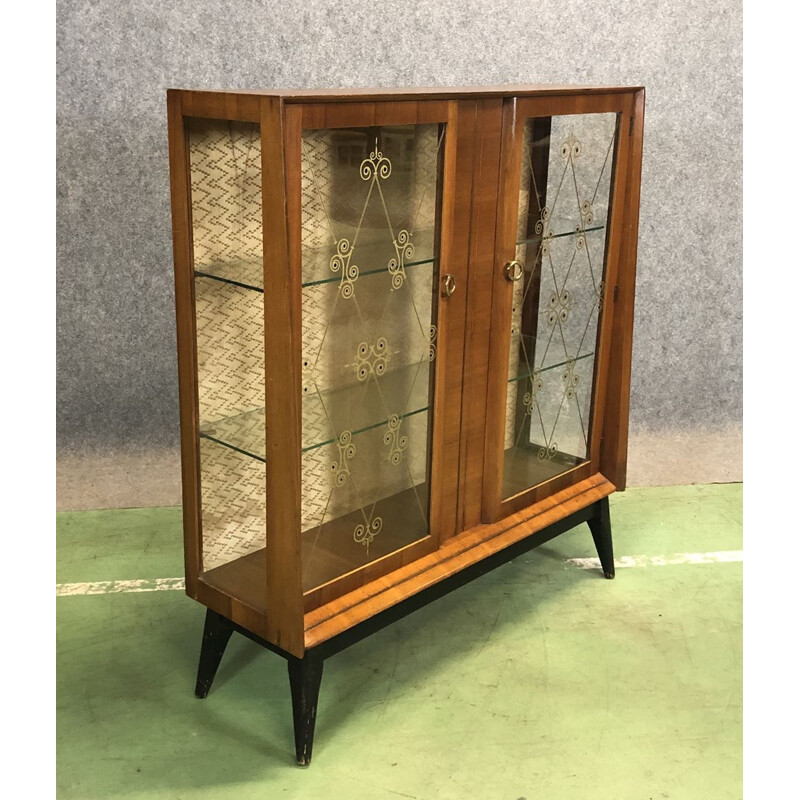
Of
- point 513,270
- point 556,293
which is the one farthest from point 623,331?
point 513,270

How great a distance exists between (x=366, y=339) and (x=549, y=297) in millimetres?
623

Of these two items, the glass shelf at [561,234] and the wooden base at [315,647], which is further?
the glass shelf at [561,234]

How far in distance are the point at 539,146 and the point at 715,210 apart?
1196 mm

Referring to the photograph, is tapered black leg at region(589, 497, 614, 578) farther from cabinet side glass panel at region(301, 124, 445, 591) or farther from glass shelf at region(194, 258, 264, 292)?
glass shelf at region(194, 258, 264, 292)

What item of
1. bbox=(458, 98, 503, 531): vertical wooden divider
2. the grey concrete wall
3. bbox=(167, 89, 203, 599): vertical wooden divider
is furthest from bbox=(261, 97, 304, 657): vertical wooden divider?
the grey concrete wall

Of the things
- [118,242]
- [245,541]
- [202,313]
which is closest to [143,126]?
[118,242]

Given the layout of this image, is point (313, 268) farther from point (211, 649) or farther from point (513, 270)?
point (211, 649)

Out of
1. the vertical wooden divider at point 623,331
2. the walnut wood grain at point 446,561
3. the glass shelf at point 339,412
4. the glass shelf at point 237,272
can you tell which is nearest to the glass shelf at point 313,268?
the glass shelf at point 237,272

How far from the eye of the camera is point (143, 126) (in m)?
2.82

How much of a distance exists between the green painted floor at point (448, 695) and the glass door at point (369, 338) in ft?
1.12

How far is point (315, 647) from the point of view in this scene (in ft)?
6.53

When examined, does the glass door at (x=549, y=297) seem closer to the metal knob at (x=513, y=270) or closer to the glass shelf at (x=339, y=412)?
the metal knob at (x=513, y=270)

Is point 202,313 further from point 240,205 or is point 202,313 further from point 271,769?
point 271,769

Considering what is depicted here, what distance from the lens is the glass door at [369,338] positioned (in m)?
1.88
